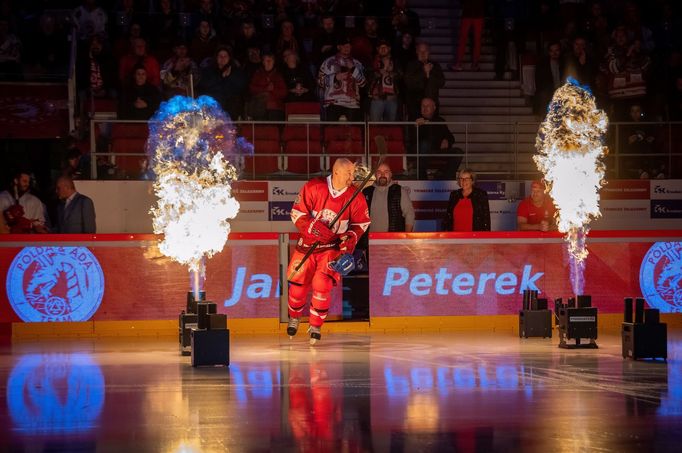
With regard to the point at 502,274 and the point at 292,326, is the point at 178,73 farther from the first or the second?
the point at 502,274

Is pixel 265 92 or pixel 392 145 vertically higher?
pixel 265 92

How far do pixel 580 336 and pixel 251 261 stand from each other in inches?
208

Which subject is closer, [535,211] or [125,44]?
[535,211]

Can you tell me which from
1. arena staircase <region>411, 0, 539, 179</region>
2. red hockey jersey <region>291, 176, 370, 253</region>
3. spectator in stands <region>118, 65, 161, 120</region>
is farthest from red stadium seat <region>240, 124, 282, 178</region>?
red hockey jersey <region>291, 176, 370, 253</region>

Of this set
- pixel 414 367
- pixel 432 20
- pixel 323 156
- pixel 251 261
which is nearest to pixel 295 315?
pixel 251 261

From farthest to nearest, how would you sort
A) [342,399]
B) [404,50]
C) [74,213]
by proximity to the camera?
[404,50] < [74,213] < [342,399]

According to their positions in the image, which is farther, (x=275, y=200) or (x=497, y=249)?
(x=275, y=200)

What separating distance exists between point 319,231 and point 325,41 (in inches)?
260

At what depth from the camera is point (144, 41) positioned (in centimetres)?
2019

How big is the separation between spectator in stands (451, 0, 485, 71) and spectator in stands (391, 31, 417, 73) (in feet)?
4.11

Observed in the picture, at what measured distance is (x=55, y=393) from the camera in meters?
11.1

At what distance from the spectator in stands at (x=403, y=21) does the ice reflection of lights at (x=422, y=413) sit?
1234 centimetres

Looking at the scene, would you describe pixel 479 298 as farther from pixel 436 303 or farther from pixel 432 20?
pixel 432 20

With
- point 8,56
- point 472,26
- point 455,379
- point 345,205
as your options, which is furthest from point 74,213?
point 472,26
